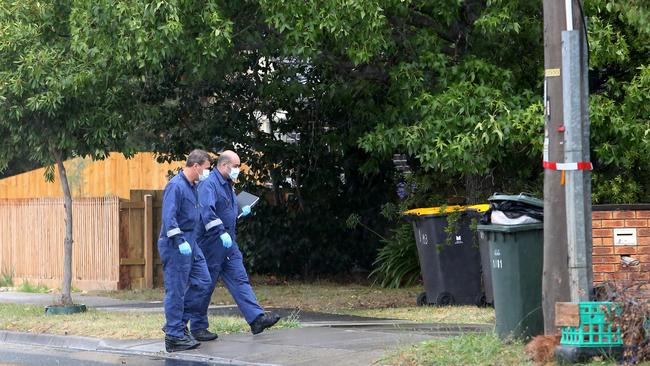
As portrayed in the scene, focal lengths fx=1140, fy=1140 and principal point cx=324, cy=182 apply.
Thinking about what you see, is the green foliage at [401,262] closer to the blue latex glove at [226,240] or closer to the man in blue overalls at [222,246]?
the man in blue overalls at [222,246]

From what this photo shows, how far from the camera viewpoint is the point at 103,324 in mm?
12961

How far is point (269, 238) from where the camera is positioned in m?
20.6

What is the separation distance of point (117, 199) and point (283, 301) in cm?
377

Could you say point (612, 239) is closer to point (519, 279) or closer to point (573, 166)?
point (519, 279)

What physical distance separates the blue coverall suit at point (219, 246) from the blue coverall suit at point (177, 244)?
0.26 metres

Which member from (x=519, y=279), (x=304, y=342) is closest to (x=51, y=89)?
(x=304, y=342)

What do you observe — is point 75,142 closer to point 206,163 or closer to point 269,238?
point 206,163

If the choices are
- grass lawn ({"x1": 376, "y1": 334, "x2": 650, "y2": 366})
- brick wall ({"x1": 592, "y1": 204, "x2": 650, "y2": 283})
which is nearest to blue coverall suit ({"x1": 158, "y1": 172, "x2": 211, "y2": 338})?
grass lawn ({"x1": 376, "y1": 334, "x2": 650, "y2": 366})

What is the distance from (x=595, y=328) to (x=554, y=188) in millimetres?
1146

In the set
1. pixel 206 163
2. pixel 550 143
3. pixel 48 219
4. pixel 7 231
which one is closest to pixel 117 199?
pixel 48 219

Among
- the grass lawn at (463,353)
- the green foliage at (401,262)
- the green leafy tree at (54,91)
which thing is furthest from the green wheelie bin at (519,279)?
the green foliage at (401,262)

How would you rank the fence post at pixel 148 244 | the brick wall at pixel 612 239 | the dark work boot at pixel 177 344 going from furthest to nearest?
the fence post at pixel 148 244, the dark work boot at pixel 177 344, the brick wall at pixel 612 239

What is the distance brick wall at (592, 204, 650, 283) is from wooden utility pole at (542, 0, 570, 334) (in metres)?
1.18

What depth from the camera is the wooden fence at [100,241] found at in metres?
18.9
